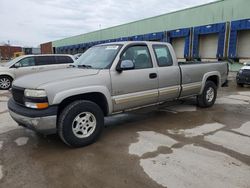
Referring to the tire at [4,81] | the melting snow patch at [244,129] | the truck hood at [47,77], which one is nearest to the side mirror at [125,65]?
the truck hood at [47,77]

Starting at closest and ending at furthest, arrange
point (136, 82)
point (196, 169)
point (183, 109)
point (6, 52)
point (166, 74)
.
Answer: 1. point (196, 169)
2. point (136, 82)
3. point (166, 74)
4. point (183, 109)
5. point (6, 52)

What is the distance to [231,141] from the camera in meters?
4.40

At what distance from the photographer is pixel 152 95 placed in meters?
5.20

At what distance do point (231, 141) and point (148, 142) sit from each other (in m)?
1.58

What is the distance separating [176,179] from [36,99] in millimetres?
2453

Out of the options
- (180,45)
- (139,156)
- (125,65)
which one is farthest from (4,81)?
(180,45)

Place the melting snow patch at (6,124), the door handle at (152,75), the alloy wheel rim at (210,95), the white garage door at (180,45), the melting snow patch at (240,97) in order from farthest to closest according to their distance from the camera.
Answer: the white garage door at (180,45)
the melting snow patch at (240,97)
the alloy wheel rim at (210,95)
the melting snow patch at (6,124)
the door handle at (152,75)

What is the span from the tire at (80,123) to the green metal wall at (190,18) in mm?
16584

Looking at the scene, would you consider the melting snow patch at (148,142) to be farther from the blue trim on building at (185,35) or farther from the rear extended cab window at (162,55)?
the blue trim on building at (185,35)

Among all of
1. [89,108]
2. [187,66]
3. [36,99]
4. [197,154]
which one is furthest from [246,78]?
[36,99]

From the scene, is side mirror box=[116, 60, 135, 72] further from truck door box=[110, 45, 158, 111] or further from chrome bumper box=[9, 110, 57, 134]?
chrome bumper box=[9, 110, 57, 134]

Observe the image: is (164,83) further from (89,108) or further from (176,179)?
(176,179)

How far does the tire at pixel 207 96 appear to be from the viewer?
6.85 m

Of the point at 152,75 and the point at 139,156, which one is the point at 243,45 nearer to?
the point at 152,75
